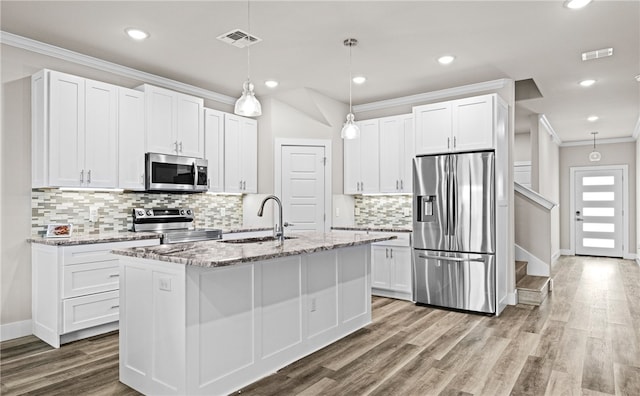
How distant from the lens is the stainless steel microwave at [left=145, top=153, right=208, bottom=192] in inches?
169

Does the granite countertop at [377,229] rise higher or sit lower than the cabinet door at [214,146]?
lower

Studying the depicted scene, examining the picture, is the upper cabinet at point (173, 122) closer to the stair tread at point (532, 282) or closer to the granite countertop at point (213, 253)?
the granite countertop at point (213, 253)

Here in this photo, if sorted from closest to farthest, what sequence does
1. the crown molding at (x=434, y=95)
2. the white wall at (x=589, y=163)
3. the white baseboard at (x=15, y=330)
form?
the white baseboard at (x=15, y=330) → the crown molding at (x=434, y=95) → the white wall at (x=589, y=163)

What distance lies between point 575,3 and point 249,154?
13.0 ft

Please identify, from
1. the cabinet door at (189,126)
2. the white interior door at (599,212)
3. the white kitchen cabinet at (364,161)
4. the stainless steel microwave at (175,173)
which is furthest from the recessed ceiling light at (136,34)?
the white interior door at (599,212)

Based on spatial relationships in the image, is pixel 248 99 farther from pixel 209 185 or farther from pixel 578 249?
pixel 578 249

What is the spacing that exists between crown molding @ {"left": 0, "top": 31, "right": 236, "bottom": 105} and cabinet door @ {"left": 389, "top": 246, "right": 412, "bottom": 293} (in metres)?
3.11

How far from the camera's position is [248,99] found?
2764 millimetres

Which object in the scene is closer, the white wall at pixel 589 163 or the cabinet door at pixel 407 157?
the cabinet door at pixel 407 157

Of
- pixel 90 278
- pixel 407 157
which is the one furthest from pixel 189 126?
pixel 407 157

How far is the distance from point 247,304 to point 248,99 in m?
1.39

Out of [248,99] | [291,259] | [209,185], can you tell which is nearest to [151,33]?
[248,99]

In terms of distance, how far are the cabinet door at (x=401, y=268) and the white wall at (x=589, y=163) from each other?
21.7ft

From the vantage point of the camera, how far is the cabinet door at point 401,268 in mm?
4996
